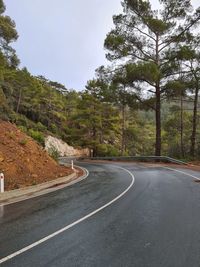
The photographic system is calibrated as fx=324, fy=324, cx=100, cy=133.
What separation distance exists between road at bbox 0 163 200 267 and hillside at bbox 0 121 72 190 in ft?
10.2

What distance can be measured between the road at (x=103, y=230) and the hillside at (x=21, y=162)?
3.10m

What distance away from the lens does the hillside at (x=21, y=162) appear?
50.5 ft

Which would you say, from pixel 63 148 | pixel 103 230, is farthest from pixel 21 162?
pixel 63 148

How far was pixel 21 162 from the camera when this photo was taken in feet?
56.4

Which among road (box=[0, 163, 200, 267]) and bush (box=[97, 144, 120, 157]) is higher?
bush (box=[97, 144, 120, 157])

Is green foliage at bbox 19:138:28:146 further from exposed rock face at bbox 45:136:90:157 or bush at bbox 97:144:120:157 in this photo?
exposed rock face at bbox 45:136:90:157

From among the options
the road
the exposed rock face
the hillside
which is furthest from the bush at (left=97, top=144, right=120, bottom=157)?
the road

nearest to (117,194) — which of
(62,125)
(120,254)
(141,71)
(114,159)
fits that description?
(120,254)

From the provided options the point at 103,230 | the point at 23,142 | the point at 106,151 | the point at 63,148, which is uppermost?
the point at 23,142

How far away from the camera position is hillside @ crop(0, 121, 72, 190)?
50.5 ft

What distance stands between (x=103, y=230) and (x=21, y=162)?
34.5 ft

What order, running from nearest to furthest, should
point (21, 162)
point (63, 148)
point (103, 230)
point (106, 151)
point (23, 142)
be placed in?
point (103, 230) < point (21, 162) < point (23, 142) < point (106, 151) < point (63, 148)

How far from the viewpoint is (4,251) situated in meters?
6.14

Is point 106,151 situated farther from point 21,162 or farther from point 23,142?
point 21,162
